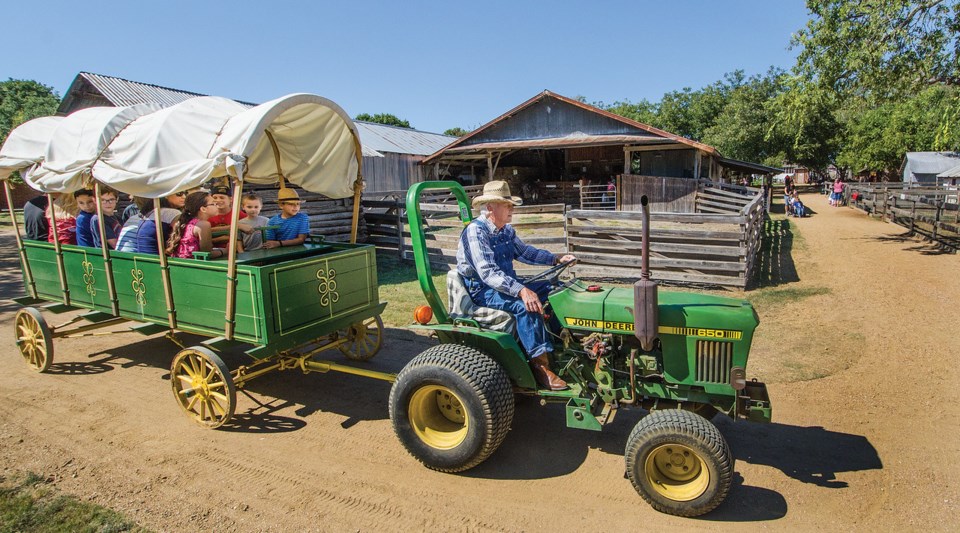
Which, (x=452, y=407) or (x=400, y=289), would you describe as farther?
(x=400, y=289)

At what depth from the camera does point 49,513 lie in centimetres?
369

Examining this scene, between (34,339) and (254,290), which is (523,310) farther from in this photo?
(34,339)

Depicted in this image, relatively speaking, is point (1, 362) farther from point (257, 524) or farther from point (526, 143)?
point (526, 143)

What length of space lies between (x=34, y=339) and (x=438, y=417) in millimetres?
5268

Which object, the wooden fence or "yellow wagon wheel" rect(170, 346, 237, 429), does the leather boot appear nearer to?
"yellow wagon wheel" rect(170, 346, 237, 429)

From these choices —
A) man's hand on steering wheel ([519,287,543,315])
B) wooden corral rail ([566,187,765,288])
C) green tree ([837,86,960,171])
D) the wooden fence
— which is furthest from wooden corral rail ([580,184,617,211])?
green tree ([837,86,960,171])

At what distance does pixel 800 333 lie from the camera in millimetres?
7379

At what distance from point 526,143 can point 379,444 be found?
64.6 ft

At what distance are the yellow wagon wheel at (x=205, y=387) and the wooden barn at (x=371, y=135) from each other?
5379mm

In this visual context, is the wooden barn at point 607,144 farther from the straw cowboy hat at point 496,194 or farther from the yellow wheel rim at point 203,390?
the yellow wheel rim at point 203,390

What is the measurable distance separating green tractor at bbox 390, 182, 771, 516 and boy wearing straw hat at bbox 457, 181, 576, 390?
100 mm

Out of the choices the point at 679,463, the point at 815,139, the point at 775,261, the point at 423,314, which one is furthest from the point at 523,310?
the point at 815,139

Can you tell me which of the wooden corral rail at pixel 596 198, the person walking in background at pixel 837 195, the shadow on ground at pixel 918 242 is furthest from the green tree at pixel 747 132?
the shadow on ground at pixel 918 242

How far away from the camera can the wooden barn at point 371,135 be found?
55.2 feet
